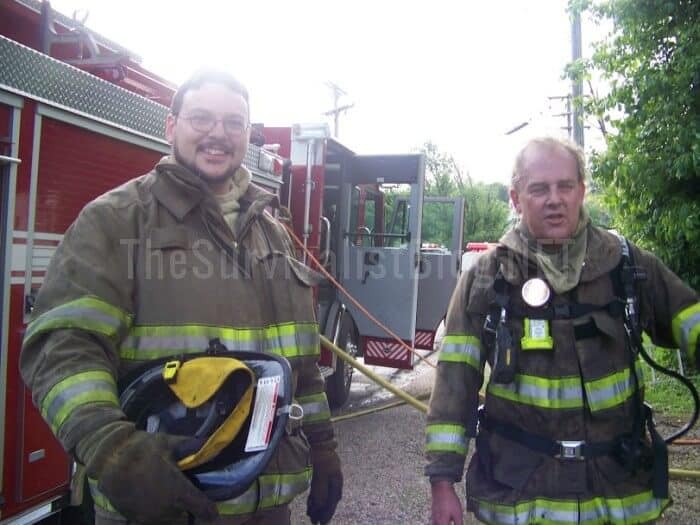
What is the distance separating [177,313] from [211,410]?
0.30m

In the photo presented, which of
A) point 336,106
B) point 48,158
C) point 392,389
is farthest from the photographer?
point 336,106

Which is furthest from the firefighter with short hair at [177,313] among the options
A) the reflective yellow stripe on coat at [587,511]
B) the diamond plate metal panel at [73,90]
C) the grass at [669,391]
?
the grass at [669,391]

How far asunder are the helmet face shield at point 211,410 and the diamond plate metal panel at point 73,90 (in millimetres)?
1471

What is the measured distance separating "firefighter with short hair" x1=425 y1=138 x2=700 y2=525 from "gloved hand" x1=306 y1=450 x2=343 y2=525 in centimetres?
36

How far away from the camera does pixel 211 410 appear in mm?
1391

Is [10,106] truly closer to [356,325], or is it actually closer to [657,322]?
[657,322]

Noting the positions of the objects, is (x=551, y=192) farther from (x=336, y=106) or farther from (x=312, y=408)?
(x=336, y=106)

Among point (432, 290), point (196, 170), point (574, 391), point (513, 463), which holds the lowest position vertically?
point (513, 463)

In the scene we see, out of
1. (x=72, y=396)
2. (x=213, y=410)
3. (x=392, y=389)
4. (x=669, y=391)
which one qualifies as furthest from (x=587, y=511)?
(x=669, y=391)

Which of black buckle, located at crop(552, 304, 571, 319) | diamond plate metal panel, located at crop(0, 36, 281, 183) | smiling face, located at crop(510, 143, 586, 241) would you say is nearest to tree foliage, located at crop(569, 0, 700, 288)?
smiling face, located at crop(510, 143, 586, 241)

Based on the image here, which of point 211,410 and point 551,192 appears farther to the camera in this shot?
point 551,192

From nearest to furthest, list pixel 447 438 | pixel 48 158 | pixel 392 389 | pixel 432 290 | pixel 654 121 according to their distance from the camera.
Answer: pixel 447 438
pixel 48 158
pixel 392 389
pixel 654 121
pixel 432 290

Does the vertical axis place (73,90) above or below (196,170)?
above

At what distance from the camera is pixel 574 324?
1.73m
